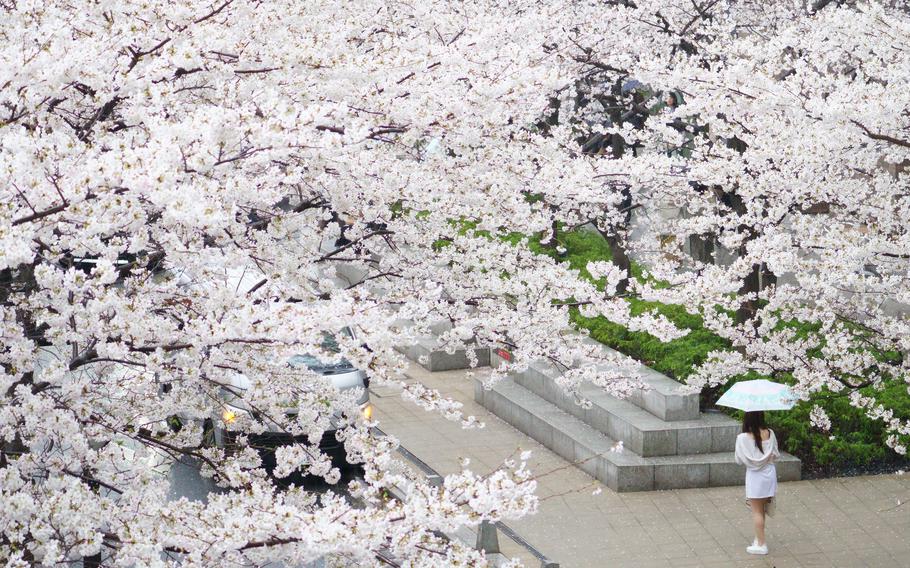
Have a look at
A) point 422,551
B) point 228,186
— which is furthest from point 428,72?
point 422,551

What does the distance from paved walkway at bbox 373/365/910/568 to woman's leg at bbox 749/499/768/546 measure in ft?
0.66

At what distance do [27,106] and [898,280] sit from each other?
318 inches

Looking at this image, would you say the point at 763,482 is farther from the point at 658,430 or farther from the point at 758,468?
the point at 658,430

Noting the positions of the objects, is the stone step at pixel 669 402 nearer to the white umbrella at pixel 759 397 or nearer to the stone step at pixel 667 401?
the stone step at pixel 667 401

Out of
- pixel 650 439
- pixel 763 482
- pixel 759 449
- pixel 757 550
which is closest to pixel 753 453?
pixel 759 449

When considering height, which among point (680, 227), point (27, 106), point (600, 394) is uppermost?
point (27, 106)

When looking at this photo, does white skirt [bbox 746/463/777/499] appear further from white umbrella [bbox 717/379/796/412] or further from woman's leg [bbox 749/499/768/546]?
white umbrella [bbox 717/379/796/412]

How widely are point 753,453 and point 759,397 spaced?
0.56 metres

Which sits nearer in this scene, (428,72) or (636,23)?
(428,72)

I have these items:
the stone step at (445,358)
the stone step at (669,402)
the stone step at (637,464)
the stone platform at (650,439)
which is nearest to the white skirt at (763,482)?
the stone step at (637,464)

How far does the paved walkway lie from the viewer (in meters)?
10.8

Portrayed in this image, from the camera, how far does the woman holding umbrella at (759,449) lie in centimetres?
1076

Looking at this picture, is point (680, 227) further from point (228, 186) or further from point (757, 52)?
point (228, 186)

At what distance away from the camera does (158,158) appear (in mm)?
4551
